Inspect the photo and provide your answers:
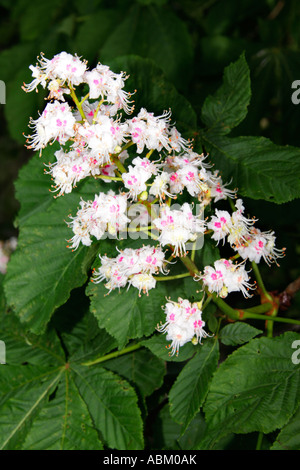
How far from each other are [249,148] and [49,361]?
764 mm

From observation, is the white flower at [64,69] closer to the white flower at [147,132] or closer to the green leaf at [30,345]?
the white flower at [147,132]

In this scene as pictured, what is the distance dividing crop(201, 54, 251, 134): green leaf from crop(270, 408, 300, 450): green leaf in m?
0.69

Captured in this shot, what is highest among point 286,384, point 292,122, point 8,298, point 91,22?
point 91,22

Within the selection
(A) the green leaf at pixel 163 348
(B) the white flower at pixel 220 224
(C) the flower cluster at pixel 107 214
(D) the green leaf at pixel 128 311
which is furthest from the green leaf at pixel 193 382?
(C) the flower cluster at pixel 107 214

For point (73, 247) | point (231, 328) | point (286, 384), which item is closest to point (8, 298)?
point (73, 247)

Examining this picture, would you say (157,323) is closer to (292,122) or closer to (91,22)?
(292,122)

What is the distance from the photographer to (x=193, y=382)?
112 cm

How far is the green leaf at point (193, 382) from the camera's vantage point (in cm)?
110

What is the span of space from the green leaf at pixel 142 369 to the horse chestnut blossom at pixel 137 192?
22 cm

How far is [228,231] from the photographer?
1078 millimetres

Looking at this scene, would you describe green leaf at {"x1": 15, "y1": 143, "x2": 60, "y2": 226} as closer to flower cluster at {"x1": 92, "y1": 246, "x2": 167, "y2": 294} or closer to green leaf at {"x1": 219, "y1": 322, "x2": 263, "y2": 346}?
flower cluster at {"x1": 92, "y1": 246, "x2": 167, "y2": 294}

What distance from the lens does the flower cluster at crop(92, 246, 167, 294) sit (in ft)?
3.36

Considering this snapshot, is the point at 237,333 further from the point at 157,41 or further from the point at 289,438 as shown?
the point at 157,41

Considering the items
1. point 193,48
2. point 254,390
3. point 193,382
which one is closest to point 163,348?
point 193,382
